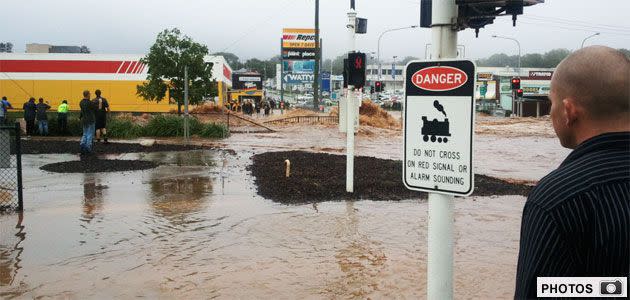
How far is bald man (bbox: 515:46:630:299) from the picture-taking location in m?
1.76

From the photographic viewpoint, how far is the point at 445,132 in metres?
3.17

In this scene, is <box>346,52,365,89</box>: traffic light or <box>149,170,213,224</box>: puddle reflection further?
<box>346,52,365,89</box>: traffic light

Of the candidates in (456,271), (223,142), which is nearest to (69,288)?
(456,271)

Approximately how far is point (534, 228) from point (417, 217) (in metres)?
7.59

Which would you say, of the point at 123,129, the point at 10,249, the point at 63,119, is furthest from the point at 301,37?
the point at 10,249

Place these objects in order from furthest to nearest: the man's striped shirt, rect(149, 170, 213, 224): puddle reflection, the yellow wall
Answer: the yellow wall < rect(149, 170, 213, 224): puddle reflection < the man's striped shirt

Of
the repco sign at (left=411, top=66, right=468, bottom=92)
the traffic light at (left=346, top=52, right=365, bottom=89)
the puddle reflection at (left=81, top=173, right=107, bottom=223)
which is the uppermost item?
the traffic light at (left=346, top=52, right=365, bottom=89)

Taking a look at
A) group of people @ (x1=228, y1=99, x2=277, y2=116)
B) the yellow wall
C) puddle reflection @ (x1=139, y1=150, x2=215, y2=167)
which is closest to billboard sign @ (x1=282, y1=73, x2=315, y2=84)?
group of people @ (x1=228, y1=99, x2=277, y2=116)

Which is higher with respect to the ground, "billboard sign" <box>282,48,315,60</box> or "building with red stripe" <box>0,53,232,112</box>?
"billboard sign" <box>282,48,315,60</box>

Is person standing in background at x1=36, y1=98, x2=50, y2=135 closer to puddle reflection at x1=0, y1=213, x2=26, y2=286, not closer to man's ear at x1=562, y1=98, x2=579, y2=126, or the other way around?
puddle reflection at x1=0, y1=213, x2=26, y2=286

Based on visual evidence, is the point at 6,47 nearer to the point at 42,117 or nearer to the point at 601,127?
the point at 42,117

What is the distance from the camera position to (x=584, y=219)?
1753 millimetres

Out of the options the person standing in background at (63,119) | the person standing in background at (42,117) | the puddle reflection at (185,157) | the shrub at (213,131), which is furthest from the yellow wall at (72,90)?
the puddle reflection at (185,157)

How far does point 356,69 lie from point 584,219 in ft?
28.4
